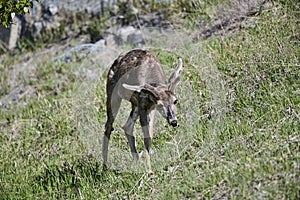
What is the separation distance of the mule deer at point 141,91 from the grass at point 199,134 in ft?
1.24

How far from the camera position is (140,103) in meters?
6.86

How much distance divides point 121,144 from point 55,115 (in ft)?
7.30

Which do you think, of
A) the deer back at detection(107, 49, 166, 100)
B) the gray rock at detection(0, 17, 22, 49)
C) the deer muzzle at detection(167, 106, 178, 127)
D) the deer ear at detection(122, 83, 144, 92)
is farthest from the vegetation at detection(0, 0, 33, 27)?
the gray rock at detection(0, 17, 22, 49)

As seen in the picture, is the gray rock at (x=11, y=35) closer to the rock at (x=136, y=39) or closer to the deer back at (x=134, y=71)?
the rock at (x=136, y=39)

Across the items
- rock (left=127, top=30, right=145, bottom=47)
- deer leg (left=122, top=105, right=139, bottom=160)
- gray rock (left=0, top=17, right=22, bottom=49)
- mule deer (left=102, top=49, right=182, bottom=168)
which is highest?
mule deer (left=102, top=49, right=182, bottom=168)

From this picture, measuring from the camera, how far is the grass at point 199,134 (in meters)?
5.67

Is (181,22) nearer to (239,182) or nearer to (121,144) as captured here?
(121,144)

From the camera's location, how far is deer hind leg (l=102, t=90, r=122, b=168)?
24.6 ft

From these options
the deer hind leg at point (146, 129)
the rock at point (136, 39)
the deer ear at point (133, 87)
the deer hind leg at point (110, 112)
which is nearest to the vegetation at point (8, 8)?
the deer ear at point (133, 87)

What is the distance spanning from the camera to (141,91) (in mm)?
6684

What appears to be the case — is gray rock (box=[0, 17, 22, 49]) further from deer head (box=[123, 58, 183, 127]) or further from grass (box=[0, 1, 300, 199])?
deer head (box=[123, 58, 183, 127])

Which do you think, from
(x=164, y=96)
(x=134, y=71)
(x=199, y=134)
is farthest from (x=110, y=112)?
(x=164, y=96)

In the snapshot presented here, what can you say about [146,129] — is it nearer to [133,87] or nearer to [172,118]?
[133,87]

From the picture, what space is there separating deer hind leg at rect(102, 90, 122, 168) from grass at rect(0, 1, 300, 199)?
14 cm
